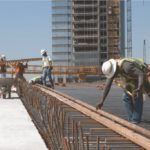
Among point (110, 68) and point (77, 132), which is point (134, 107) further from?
point (77, 132)

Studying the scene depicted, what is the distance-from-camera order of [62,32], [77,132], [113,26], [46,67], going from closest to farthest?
[77,132], [46,67], [113,26], [62,32]

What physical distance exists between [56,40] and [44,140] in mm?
108541


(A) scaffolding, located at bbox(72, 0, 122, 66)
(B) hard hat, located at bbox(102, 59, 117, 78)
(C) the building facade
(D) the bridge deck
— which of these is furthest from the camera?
(C) the building facade

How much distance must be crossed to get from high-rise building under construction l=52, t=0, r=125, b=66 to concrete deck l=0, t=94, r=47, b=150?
286 ft

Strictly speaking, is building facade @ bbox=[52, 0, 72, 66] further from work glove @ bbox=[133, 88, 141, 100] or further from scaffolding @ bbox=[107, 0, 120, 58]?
work glove @ bbox=[133, 88, 141, 100]

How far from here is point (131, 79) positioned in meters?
9.64

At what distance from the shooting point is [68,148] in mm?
5762

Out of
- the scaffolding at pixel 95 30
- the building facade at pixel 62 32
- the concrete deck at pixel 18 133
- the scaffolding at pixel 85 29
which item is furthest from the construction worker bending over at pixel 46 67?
the scaffolding at pixel 85 29

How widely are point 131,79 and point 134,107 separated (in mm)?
521

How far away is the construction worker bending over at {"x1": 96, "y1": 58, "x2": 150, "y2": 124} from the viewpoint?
367 inches

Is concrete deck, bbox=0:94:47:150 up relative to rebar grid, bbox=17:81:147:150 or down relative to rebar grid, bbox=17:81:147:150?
down

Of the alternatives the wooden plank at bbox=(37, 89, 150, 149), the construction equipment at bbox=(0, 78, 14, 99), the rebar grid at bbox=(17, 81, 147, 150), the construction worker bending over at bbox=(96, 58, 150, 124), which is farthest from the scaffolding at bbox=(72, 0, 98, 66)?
the wooden plank at bbox=(37, 89, 150, 149)

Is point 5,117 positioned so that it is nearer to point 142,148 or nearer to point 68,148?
point 68,148

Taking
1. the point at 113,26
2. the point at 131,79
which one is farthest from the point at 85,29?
the point at 131,79
